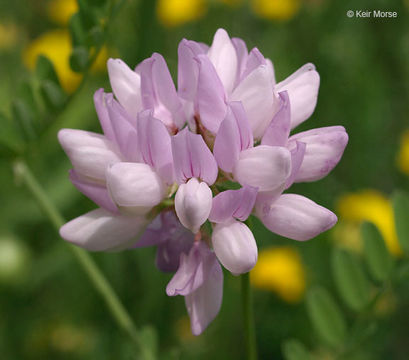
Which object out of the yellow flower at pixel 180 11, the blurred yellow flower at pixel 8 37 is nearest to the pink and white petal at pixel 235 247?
the yellow flower at pixel 180 11

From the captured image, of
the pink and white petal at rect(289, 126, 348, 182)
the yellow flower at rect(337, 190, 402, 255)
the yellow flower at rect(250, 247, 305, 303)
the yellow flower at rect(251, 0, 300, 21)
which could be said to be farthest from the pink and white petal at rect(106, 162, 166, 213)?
the yellow flower at rect(251, 0, 300, 21)

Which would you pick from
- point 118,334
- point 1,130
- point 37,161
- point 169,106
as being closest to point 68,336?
point 118,334

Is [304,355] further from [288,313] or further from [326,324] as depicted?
[288,313]

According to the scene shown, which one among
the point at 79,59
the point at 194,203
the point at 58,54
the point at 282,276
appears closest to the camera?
the point at 194,203

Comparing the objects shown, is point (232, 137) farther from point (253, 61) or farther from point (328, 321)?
point (328, 321)

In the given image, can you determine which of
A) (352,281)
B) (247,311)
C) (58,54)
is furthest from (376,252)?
(58,54)

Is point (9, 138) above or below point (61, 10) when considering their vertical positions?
below
